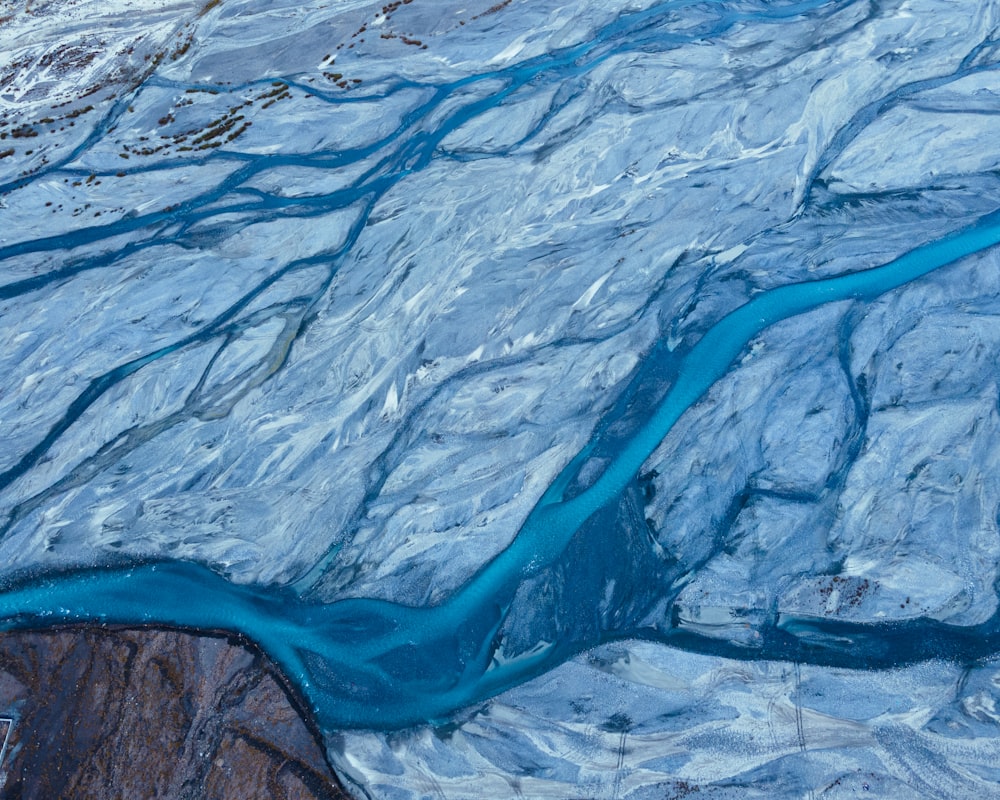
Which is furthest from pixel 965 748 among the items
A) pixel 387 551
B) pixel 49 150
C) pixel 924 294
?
pixel 49 150

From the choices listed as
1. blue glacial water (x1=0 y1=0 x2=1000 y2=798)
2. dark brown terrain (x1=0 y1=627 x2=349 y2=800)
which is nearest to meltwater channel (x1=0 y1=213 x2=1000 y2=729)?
blue glacial water (x1=0 y1=0 x2=1000 y2=798)

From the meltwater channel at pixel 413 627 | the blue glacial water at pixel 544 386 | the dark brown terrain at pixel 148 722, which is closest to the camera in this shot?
the dark brown terrain at pixel 148 722

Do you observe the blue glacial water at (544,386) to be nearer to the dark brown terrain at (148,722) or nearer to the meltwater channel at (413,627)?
the meltwater channel at (413,627)

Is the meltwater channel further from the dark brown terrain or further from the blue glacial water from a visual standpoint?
the dark brown terrain

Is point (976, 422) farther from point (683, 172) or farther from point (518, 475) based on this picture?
point (518, 475)

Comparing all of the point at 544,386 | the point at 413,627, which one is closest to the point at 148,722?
the point at 413,627

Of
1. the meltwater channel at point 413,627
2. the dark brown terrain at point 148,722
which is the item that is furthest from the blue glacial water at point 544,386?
the dark brown terrain at point 148,722
